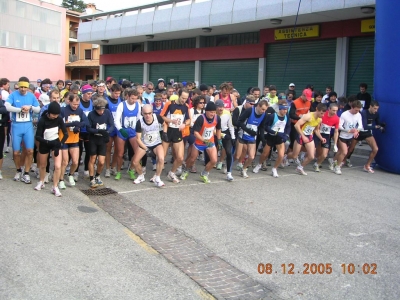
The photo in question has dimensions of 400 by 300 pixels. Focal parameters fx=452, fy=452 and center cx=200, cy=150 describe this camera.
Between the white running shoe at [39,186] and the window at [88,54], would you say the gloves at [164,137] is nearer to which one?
the white running shoe at [39,186]

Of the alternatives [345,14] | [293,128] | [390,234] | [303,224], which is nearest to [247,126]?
[293,128]

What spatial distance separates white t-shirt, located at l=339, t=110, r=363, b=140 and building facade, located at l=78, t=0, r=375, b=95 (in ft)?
16.8

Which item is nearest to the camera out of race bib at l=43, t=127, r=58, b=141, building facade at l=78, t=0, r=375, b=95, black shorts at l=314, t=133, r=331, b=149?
race bib at l=43, t=127, r=58, b=141

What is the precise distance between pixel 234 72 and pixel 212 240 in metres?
18.5

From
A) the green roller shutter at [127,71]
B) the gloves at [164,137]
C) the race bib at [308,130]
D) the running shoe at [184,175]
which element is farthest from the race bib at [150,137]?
the green roller shutter at [127,71]

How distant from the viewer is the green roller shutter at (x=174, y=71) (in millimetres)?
26609

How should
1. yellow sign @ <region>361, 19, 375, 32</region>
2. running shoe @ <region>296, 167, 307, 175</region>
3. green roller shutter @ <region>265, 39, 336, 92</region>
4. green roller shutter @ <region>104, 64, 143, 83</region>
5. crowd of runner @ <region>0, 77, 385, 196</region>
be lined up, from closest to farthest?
1. crowd of runner @ <region>0, 77, 385, 196</region>
2. running shoe @ <region>296, 167, 307, 175</region>
3. yellow sign @ <region>361, 19, 375, 32</region>
4. green roller shutter @ <region>265, 39, 336, 92</region>
5. green roller shutter @ <region>104, 64, 143, 83</region>

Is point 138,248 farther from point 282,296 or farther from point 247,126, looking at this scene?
point 247,126

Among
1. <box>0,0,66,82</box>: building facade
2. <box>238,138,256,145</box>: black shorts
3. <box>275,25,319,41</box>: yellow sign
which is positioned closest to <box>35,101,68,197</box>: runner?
<box>238,138,256,145</box>: black shorts

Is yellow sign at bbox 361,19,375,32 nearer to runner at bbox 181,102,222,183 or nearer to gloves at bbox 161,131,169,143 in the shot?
→ runner at bbox 181,102,222,183

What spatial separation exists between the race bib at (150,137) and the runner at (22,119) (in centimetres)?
210

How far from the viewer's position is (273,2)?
1812 centimetres

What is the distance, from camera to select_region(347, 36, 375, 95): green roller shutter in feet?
57.4

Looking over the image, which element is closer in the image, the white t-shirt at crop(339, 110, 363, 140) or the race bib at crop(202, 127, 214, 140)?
the race bib at crop(202, 127, 214, 140)
